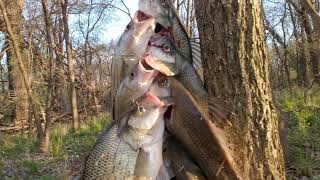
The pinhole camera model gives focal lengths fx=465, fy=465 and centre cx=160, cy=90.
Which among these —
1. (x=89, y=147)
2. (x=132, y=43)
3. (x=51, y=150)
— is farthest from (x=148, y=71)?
(x=51, y=150)

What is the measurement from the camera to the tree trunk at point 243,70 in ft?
7.47

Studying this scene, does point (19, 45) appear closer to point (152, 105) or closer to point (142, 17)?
point (142, 17)

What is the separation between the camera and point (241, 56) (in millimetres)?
2271

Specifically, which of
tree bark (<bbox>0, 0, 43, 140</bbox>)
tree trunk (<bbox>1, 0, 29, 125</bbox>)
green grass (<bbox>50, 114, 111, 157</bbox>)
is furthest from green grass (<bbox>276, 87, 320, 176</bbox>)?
tree trunk (<bbox>1, 0, 29, 125</bbox>)

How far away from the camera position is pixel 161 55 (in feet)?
6.18

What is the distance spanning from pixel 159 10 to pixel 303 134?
7.07 metres

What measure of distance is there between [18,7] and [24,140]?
173 inches

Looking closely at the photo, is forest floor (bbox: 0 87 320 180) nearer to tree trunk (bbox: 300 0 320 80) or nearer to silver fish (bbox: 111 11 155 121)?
tree trunk (bbox: 300 0 320 80)

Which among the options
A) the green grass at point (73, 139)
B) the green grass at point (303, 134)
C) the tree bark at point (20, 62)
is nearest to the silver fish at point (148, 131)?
the green grass at point (303, 134)

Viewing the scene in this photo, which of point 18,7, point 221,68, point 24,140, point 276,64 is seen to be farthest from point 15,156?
point 276,64

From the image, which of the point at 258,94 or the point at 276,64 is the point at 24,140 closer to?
the point at 258,94

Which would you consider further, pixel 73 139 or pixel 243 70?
pixel 73 139

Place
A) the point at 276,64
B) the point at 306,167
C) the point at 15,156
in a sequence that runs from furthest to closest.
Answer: the point at 276,64, the point at 15,156, the point at 306,167

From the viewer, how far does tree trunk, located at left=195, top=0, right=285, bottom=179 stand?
89.6 inches
